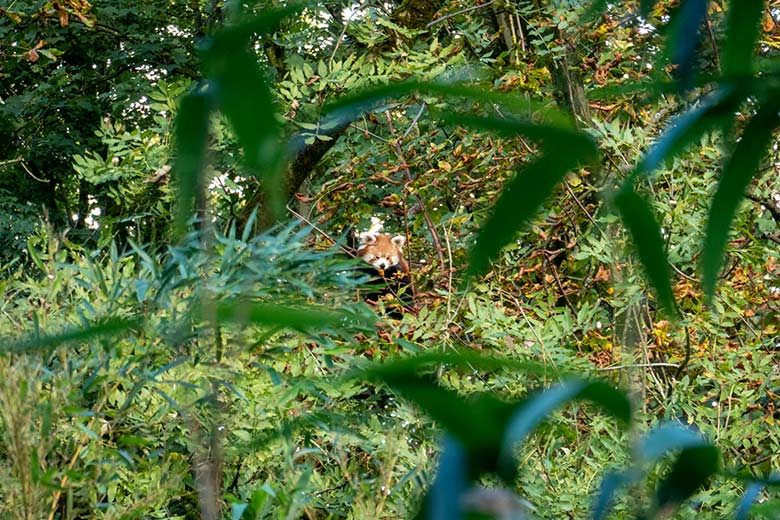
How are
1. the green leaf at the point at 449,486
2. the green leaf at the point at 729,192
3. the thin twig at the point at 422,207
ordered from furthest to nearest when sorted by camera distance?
1. the thin twig at the point at 422,207
2. the green leaf at the point at 729,192
3. the green leaf at the point at 449,486

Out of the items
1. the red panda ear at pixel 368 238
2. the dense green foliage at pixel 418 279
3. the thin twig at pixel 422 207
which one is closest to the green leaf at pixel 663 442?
the dense green foliage at pixel 418 279

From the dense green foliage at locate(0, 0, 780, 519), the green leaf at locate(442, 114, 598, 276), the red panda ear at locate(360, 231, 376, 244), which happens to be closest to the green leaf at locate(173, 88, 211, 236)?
the dense green foliage at locate(0, 0, 780, 519)

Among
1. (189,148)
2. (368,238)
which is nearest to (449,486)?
(189,148)

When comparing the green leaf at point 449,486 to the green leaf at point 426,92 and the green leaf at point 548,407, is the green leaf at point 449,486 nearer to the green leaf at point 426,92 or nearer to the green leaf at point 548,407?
the green leaf at point 548,407

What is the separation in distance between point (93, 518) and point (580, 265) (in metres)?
2.22

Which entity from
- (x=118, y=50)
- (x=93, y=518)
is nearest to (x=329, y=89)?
(x=93, y=518)

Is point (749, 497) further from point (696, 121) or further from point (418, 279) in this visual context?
point (418, 279)

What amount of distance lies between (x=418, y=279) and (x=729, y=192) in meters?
3.36

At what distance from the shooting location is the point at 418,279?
3795 mm

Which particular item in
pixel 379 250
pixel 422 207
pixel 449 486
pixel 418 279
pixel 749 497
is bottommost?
pixel 379 250

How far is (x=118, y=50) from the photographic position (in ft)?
18.9

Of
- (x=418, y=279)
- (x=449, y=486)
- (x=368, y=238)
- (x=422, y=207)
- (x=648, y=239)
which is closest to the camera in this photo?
(x=449, y=486)

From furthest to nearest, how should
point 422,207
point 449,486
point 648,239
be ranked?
point 422,207
point 648,239
point 449,486

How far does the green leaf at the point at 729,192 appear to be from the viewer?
0.44 m
